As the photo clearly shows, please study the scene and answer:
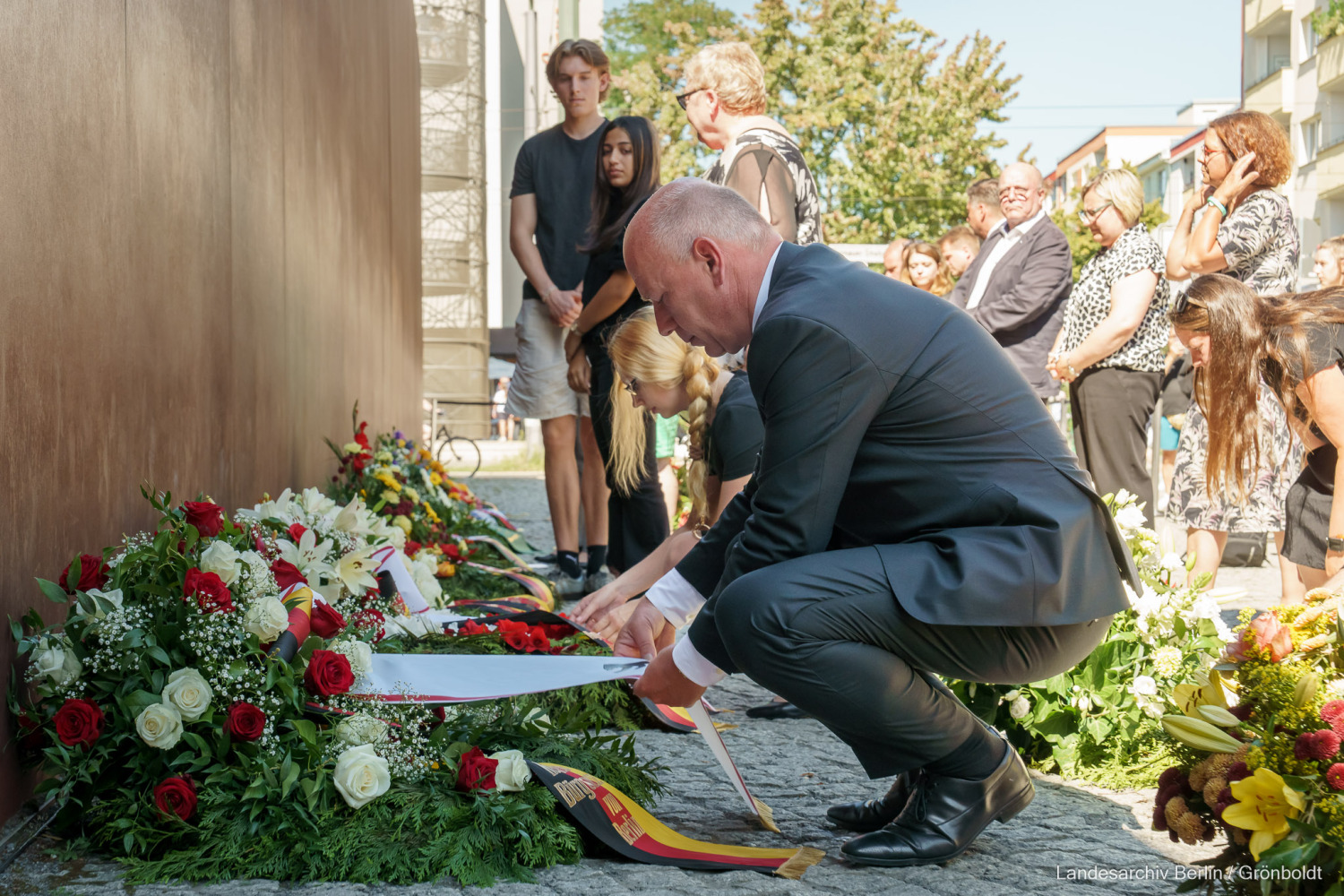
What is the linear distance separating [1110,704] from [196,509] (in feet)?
7.40

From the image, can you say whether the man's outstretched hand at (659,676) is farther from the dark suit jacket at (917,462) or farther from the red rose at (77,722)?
the red rose at (77,722)

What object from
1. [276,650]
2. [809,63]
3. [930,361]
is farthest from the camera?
[809,63]

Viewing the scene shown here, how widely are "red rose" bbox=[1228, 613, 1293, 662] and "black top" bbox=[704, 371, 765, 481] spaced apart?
145 cm

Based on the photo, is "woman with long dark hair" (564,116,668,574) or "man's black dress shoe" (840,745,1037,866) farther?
"woman with long dark hair" (564,116,668,574)

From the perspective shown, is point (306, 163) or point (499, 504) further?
point (499, 504)

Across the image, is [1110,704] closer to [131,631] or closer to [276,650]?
[276,650]

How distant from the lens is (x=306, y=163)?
5.31 meters

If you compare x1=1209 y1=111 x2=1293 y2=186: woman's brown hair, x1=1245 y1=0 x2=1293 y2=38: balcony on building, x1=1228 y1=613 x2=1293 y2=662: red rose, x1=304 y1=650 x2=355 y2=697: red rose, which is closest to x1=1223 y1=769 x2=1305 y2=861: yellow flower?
x1=1228 y1=613 x2=1293 y2=662: red rose

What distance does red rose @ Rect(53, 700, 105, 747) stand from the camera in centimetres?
230

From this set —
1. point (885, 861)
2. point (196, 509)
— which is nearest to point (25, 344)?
point (196, 509)

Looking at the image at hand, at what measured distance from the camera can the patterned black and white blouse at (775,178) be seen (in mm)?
4207

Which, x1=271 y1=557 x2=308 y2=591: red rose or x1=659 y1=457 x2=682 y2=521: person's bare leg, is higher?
x1=271 y1=557 x2=308 y2=591: red rose

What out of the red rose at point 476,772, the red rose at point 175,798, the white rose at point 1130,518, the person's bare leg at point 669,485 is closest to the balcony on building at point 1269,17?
the person's bare leg at point 669,485

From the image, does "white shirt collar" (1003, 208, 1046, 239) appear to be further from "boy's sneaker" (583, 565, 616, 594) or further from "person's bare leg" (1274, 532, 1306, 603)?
"boy's sneaker" (583, 565, 616, 594)
